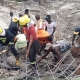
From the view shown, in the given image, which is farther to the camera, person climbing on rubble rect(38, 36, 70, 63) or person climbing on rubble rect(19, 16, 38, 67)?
person climbing on rubble rect(38, 36, 70, 63)

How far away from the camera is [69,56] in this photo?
361 centimetres

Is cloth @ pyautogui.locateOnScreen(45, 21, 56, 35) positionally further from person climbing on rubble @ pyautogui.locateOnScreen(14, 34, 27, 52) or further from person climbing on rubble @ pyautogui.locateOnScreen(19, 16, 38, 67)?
person climbing on rubble @ pyautogui.locateOnScreen(19, 16, 38, 67)

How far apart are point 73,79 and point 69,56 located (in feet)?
4.55

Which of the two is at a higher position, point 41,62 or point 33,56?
point 33,56

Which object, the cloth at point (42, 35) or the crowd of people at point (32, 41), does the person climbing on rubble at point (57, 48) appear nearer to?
the crowd of people at point (32, 41)

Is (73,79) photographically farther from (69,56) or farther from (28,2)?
(28,2)

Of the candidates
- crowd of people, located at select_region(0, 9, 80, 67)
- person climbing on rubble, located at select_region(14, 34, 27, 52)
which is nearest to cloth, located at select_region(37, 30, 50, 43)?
crowd of people, located at select_region(0, 9, 80, 67)

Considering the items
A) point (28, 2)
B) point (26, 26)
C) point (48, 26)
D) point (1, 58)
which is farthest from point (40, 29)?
point (28, 2)

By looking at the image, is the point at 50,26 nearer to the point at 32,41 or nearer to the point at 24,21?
the point at 32,41

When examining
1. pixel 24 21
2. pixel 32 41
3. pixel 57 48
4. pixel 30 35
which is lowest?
pixel 57 48

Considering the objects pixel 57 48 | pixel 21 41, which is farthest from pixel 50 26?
pixel 21 41

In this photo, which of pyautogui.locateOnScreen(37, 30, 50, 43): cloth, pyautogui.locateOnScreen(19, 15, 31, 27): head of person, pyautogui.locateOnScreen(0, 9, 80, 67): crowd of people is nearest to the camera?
pyautogui.locateOnScreen(19, 15, 31, 27): head of person

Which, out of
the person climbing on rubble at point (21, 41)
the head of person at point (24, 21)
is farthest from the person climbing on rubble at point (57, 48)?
the head of person at point (24, 21)

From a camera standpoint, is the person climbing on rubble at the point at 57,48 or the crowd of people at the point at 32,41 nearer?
the crowd of people at the point at 32,41
